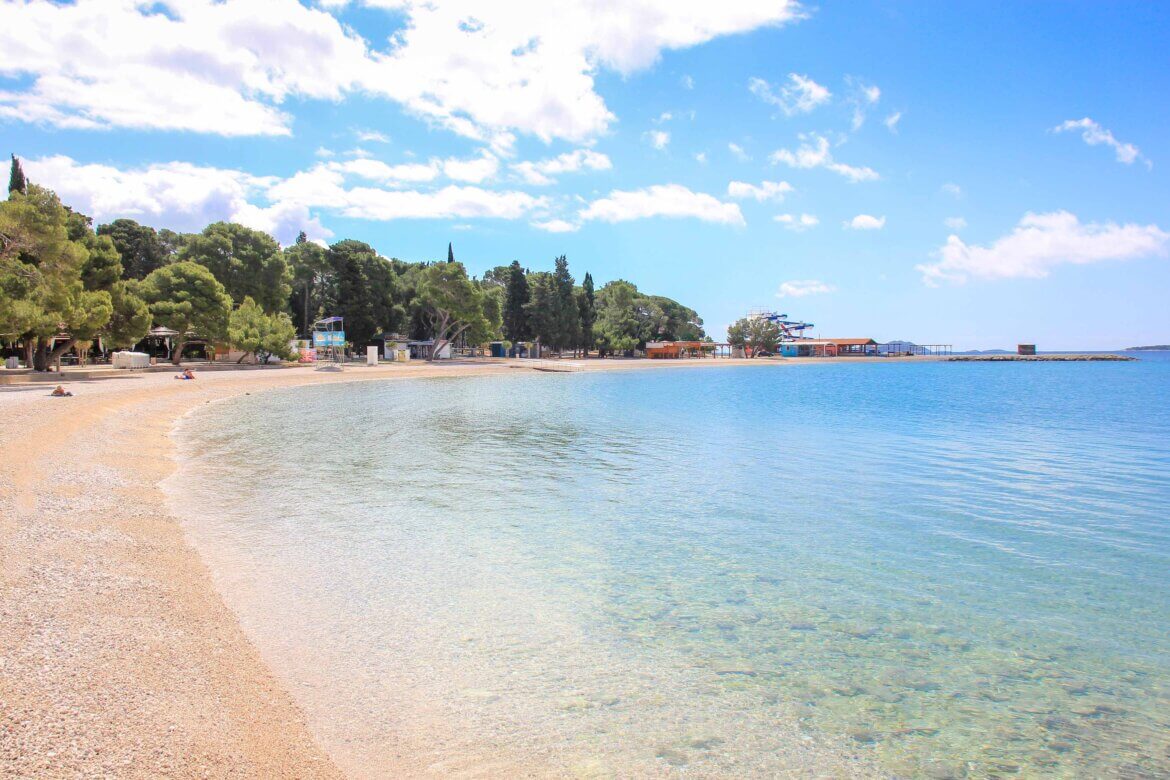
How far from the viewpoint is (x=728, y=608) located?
272 inches

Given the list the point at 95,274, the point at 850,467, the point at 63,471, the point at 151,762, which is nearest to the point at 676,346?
the point at 95,274

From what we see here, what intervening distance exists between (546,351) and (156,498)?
93.6 meters

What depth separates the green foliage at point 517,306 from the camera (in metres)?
87.9

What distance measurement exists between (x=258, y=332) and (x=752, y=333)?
3494 inches

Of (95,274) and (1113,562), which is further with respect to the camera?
(95,274)

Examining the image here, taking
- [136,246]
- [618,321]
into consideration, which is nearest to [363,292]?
[136,246]

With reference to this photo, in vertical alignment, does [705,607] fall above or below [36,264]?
below

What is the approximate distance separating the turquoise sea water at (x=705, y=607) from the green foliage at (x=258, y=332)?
38333 millimetres

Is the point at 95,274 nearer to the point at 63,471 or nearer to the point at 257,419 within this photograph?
the point at 257,419

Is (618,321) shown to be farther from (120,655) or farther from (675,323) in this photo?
(120,655)

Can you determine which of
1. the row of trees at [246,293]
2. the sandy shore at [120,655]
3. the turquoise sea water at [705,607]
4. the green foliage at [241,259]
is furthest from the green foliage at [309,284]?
the sandy shore at [120,655]

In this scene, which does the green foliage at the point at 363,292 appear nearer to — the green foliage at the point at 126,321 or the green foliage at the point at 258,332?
the green foliage at the point at 258,332

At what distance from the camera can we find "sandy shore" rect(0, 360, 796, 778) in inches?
146

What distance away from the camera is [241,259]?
6084 centimetres
